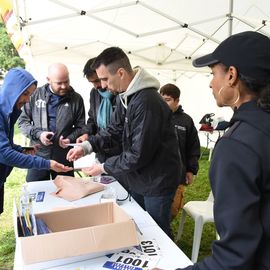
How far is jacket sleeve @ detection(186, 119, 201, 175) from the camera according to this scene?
2926 millimetres

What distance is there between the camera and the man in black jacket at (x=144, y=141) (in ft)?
5.74

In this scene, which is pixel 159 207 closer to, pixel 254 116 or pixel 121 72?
pixel 121 72

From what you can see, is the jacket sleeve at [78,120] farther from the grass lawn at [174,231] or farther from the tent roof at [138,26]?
the tent roof at [138,26]

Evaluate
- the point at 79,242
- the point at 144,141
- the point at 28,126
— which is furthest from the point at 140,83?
the point at 28,126

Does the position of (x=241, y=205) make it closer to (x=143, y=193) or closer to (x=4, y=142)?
(x=143, y=193)

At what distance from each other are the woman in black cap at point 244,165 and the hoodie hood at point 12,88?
1.46 m

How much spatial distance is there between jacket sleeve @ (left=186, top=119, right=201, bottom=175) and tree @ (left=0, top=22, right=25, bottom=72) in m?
16.0

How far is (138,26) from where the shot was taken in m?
4.88

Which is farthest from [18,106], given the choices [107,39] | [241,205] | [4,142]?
[107,39]

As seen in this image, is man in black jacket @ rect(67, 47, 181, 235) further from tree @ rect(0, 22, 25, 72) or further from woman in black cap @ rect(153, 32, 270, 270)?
tree @ rect(0, 22, 25, 72)

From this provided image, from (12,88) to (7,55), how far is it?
17.6 metres

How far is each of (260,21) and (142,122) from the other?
282cm

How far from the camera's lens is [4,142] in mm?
1957

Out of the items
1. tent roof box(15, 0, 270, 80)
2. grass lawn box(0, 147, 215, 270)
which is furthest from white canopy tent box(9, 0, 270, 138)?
grass lawn box(0, 147, 215, 270)
